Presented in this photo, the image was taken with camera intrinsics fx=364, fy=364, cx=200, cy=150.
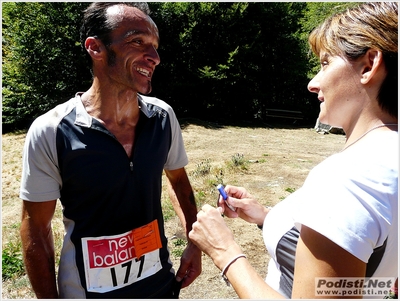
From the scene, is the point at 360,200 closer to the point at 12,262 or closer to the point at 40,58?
the point at 12,262

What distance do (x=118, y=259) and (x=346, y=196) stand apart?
3.79ft

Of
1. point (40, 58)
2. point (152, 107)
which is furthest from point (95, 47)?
point (40, 58)

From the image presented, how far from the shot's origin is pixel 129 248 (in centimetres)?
181

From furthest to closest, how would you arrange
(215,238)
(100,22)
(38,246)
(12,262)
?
(12,262) < (100,22) < (38,246) < (215,238)

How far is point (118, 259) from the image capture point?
1772 mm

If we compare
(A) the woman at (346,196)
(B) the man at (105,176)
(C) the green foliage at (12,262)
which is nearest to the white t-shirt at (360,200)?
(A) the woman at (346,196)

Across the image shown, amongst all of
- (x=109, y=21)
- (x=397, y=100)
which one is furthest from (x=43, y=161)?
(x=397, y=100)

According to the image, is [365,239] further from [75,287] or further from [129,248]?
[75,287]

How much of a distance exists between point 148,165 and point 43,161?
1.65 feet

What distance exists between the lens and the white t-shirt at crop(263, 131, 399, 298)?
105cm

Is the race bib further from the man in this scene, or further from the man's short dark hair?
the man's short dark hair

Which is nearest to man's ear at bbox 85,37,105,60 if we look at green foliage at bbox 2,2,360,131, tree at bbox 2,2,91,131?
green foliage at bbox 2,2,360,131

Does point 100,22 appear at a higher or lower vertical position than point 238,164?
higher

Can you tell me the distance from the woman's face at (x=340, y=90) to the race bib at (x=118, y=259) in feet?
3.52
